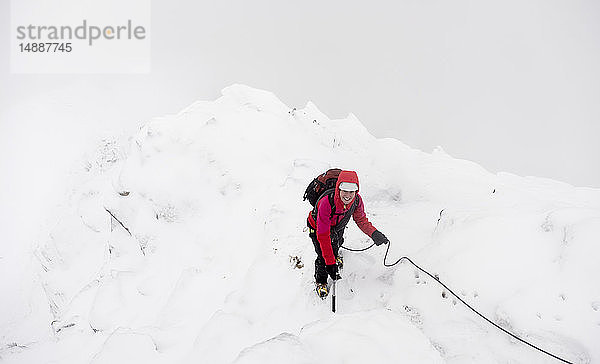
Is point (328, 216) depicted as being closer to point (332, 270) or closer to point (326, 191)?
point (326, 191)

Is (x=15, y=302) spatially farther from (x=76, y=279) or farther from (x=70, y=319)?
(x=70, y=319)

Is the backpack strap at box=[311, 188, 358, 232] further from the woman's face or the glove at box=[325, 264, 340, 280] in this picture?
the glove at box=[325, 264, 340, 280]

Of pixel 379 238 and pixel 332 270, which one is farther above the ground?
pixel 379 238

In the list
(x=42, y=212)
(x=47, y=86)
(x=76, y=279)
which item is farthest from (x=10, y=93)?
(x=76, y=279)

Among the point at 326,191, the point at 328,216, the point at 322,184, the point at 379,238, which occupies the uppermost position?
the point at 322,184

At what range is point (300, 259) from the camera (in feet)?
26.8

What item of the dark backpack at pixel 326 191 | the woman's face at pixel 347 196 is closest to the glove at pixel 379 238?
the dark backpack at pixel 326 191

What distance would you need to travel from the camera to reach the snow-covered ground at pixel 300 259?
4945 millimetres

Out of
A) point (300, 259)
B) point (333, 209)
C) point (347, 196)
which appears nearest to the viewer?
point (347, 196)

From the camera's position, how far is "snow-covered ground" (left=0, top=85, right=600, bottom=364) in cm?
495

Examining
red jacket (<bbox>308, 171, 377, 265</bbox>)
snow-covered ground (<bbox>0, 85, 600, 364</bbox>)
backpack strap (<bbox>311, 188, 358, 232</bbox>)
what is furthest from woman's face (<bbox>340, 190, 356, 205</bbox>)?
snow-covered ground (<bbox>0, 85, 600, 364</bbox>)

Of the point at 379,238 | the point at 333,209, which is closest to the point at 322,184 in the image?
the point at 333,209

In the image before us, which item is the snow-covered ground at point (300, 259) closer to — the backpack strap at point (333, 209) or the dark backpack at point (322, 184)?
the backpack strap at point (333, 209)

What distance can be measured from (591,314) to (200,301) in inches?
330
